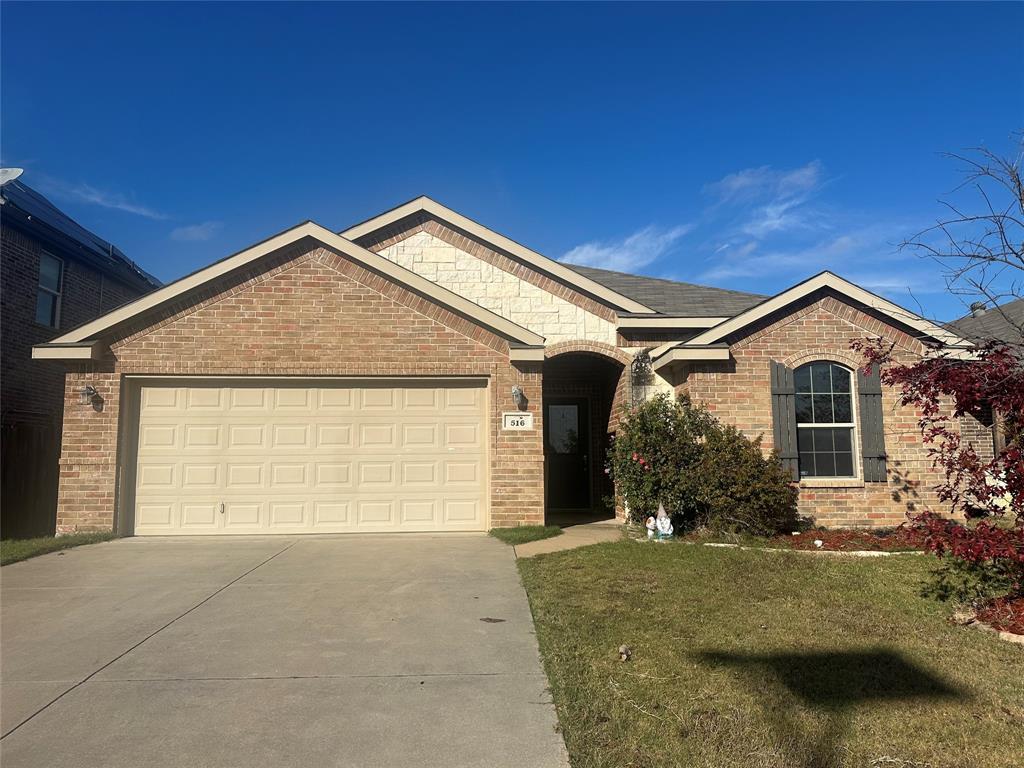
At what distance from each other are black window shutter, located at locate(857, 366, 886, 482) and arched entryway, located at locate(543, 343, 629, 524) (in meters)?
4.96

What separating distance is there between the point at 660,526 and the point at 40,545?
8752 millimetres

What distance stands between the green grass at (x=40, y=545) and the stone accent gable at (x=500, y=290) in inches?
277

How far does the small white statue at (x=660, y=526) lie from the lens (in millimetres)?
9719

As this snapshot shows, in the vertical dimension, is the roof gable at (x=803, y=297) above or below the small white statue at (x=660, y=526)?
above

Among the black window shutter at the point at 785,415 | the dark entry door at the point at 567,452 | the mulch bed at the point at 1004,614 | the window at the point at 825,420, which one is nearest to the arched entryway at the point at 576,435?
the dark entry door at the point at 567,452

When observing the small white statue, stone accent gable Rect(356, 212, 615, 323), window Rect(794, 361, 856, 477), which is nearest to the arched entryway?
stone accent gable Rect(356, 212, 615, 323)

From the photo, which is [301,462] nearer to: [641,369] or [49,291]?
[641,369]

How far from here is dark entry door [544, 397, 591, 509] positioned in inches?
591

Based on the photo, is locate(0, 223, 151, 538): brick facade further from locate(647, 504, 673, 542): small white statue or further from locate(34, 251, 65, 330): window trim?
locate(647, 504, 673, 542): small white statue

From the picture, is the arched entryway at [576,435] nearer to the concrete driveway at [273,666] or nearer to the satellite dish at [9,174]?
the concrete driveway at [273,666]

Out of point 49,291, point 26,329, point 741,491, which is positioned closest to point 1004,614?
point 741,491

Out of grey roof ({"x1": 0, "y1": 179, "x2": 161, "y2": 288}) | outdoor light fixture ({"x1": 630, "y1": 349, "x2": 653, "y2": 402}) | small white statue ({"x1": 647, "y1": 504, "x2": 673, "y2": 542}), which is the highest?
grey roof ({"x1": 0, "y1": 179, "x2": 161, "y2": 288})

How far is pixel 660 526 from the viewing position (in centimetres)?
976

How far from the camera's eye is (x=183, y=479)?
1065cm
